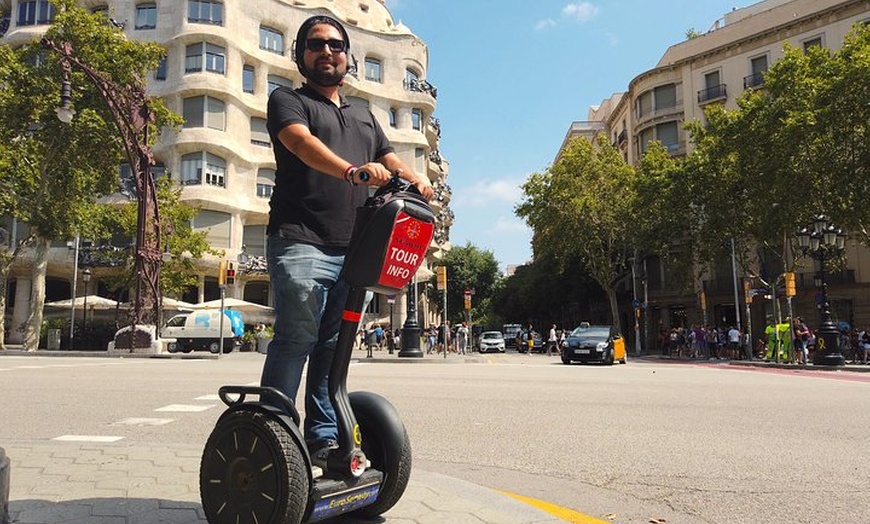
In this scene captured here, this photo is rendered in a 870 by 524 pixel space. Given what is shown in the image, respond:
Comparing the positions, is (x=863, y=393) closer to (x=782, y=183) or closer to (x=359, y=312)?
(x=359, y=312)

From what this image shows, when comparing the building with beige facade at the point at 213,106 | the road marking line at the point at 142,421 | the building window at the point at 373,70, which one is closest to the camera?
the road marking line at the point at 142,421

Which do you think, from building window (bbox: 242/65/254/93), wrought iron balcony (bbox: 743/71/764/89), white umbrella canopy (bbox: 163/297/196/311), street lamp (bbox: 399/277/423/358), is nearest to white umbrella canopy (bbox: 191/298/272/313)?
white umbrella canopy (bbox: 163/297/196/311)

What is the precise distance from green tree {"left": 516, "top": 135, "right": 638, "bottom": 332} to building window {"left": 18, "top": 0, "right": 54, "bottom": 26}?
30380 mm

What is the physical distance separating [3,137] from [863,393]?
28594mm

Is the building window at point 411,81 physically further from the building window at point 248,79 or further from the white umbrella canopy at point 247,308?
the white umbrella canopy at point 247,308

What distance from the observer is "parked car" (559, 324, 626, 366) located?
21172 mm

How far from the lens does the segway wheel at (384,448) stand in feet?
9.08

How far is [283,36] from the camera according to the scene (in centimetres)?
4328

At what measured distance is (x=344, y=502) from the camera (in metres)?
2.54

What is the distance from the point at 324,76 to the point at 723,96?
44401mm

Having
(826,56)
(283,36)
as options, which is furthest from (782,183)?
(283,36)

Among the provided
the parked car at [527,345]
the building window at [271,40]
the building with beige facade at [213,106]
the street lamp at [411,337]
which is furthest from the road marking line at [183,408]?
the building window at [271,40]

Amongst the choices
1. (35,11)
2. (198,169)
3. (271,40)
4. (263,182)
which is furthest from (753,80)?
(35,11)

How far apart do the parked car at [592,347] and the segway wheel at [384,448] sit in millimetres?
19102
